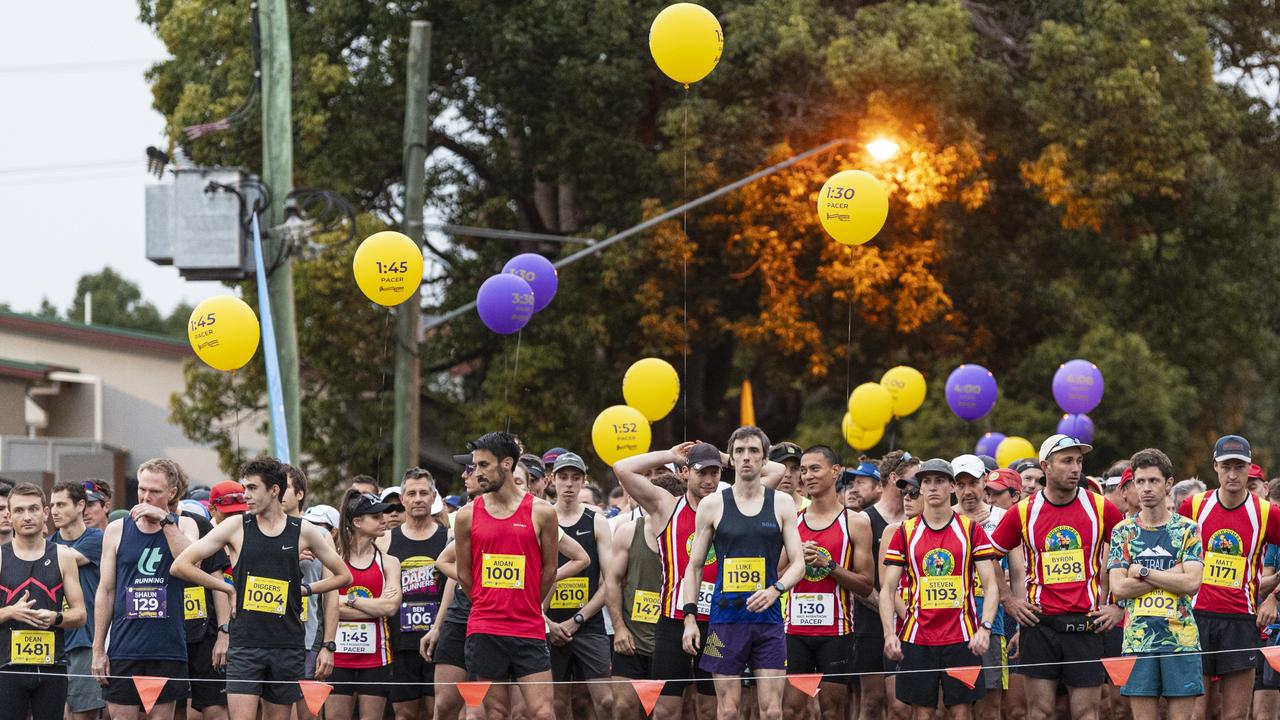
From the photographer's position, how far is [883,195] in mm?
15094

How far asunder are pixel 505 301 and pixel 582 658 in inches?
176

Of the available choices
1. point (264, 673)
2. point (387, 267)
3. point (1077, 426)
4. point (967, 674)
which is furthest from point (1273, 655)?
point (1077, 426)

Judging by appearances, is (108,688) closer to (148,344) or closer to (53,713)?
(53,713)

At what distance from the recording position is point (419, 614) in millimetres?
11422

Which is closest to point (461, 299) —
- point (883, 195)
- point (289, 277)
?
point (289, 277)

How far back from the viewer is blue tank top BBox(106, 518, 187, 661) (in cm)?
1048

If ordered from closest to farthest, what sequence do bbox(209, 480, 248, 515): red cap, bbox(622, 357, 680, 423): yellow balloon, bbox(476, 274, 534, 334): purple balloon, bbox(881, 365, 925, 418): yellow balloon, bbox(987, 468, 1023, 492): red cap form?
bbox(209, 480, 248, 515): red cap < bbox(987, 468, 1023, 492): red cap < bbox(476, 274, 534, 334): purple balloon < bbox(622, 357, 680, 423): yellow balloon < bbox(881, 365, 925, 418): yellow balloon

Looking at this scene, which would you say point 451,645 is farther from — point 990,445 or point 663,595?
point 990,445

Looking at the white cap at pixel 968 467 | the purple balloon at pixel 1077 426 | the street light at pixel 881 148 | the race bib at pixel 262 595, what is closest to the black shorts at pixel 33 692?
the race bib at pixel 262 595

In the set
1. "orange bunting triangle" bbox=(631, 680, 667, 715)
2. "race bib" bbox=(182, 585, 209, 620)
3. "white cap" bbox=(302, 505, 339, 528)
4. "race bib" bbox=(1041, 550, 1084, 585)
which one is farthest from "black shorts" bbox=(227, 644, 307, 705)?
"race bib" bbox=(1041, 550, 1084, 585)

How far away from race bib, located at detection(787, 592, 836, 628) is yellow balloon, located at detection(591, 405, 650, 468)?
3663 millimetres

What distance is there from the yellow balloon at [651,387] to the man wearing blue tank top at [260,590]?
6240 millimetres

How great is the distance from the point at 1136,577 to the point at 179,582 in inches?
227

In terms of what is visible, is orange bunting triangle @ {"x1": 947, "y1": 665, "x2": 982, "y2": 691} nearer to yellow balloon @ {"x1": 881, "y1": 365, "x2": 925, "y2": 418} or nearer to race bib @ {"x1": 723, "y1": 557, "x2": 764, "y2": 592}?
race bib @ {"x1": 723, "y1": 557, "x2": 764, "y2": 592}
